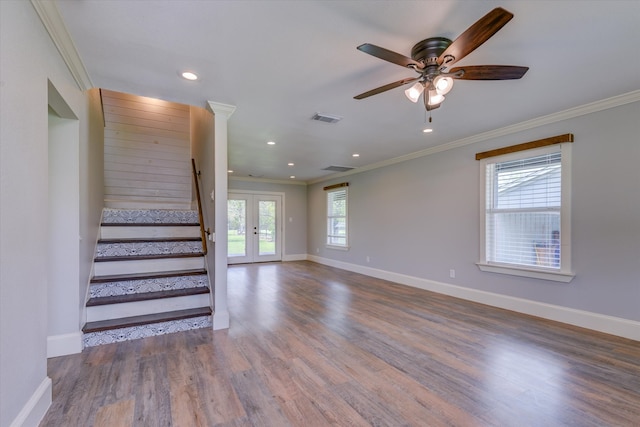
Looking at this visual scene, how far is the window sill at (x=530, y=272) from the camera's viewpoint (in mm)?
3373

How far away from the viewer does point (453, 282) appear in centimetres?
466

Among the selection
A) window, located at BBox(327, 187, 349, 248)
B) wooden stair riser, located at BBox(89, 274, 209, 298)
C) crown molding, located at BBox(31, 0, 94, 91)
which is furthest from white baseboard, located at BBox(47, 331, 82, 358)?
window, located at BBox(327, 187, 349, 248)

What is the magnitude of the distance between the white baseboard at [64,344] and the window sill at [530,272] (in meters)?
4.80

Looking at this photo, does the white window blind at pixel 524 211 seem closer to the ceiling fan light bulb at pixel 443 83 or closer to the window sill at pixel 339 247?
the ceiling fan light bulb at pixel 443 83

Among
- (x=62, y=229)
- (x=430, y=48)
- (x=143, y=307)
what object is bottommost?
(x=143, y=307)

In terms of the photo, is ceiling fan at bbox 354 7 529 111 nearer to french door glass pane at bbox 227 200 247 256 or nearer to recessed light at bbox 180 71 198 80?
recessed light at bbox 180 71 198 80

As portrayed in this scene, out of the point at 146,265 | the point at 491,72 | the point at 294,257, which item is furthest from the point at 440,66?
the point at 294,257

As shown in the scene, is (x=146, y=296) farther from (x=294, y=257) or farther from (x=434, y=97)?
(x=294, y=257)

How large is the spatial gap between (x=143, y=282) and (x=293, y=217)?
5663 millimetres

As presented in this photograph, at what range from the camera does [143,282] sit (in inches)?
128

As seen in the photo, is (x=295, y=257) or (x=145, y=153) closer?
(x=145, y=153)

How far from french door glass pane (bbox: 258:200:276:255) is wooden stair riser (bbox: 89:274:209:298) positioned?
15.7 ft

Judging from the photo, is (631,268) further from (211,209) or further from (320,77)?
(211,209)

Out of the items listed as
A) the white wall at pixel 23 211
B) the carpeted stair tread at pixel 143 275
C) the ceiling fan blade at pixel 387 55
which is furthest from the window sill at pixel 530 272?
the white wall at pixel 23 211
